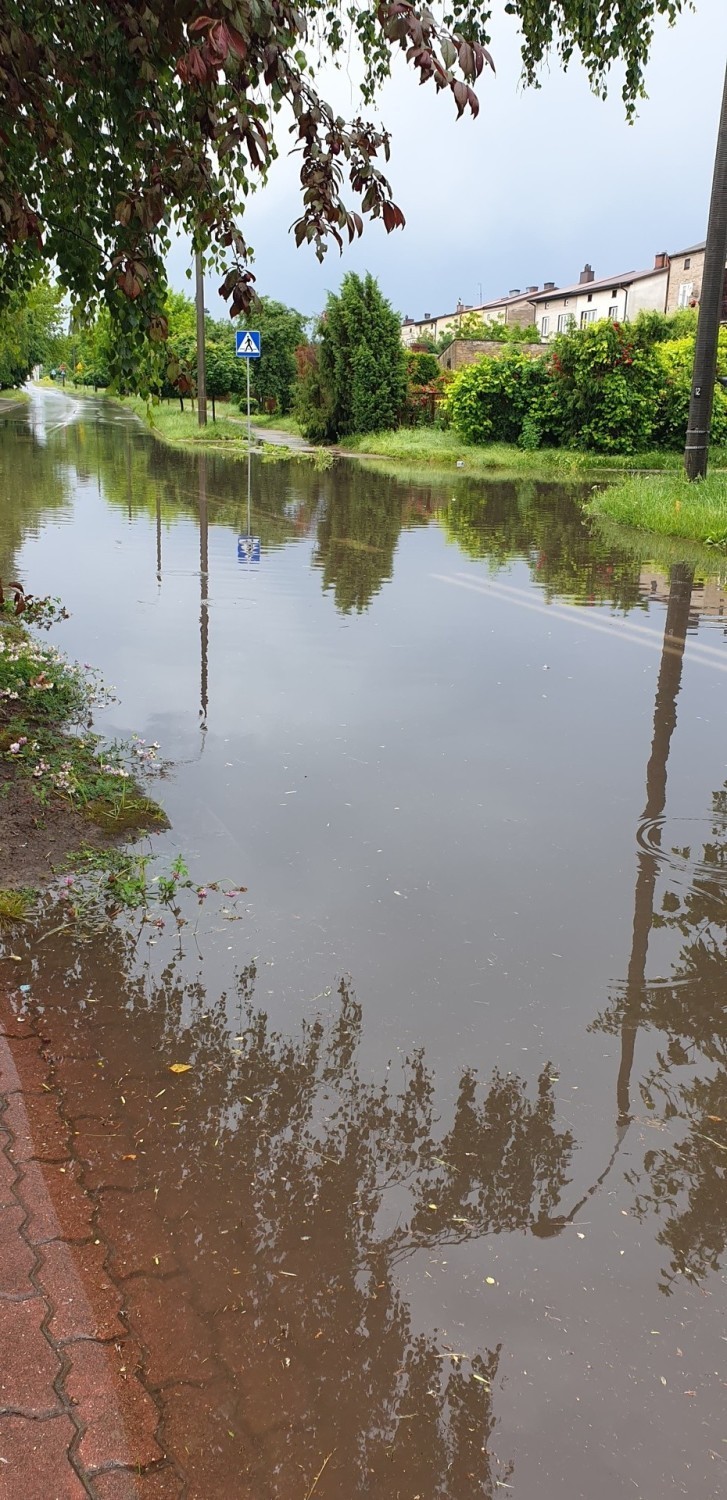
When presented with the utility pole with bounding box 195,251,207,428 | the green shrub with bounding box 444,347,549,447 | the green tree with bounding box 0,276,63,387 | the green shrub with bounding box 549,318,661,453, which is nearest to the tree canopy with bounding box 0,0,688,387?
the green tree with bounding box 0,276,63,387

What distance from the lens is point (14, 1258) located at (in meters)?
2.45

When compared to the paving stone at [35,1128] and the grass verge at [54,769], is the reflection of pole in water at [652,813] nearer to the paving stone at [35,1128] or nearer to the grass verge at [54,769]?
the paving stone at [35,1128]

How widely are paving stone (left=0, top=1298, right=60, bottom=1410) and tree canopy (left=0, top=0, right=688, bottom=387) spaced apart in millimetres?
2626

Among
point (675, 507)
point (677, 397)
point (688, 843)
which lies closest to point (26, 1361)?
point (688, 843)

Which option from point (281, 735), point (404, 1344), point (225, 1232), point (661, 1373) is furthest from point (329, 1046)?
point (281, 735)

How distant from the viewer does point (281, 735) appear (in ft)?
20.5

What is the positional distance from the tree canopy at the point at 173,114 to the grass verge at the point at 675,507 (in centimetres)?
959

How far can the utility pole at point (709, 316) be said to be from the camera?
1469 cm

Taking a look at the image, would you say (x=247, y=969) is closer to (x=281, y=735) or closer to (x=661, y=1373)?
(x=661, y=1373)

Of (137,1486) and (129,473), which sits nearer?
(137,1486)

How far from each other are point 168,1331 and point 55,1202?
0.49 metres

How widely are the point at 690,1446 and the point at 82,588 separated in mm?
9751

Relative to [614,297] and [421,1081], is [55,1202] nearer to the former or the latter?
[421,1081]

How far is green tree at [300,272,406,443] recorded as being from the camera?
32.1 meters
